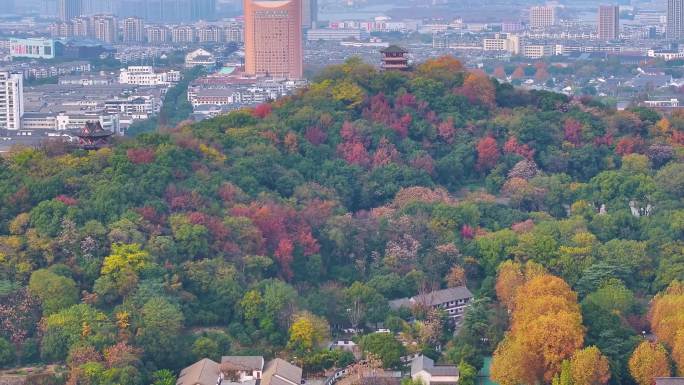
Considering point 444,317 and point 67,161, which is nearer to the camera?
point 444,317

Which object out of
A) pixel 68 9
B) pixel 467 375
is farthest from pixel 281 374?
pixel 68 9

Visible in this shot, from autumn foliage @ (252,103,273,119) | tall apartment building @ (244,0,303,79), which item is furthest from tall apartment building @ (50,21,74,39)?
autumn foliage @ (252,103,273,119)

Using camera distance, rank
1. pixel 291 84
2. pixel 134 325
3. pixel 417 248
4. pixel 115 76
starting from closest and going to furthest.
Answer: pixel 134 325 → pixel 417 248 → pixel 291 84 → pixel 115 76

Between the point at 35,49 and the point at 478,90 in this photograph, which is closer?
the point at 478,90

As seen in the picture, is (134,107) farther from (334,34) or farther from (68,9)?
(68,9)

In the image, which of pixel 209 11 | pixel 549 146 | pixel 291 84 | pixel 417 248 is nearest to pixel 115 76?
pixel 291 84

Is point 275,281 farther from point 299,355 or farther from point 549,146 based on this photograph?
point 549,146

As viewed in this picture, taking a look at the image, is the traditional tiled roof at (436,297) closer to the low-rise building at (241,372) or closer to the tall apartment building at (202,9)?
the low-rise building at (241,372)
